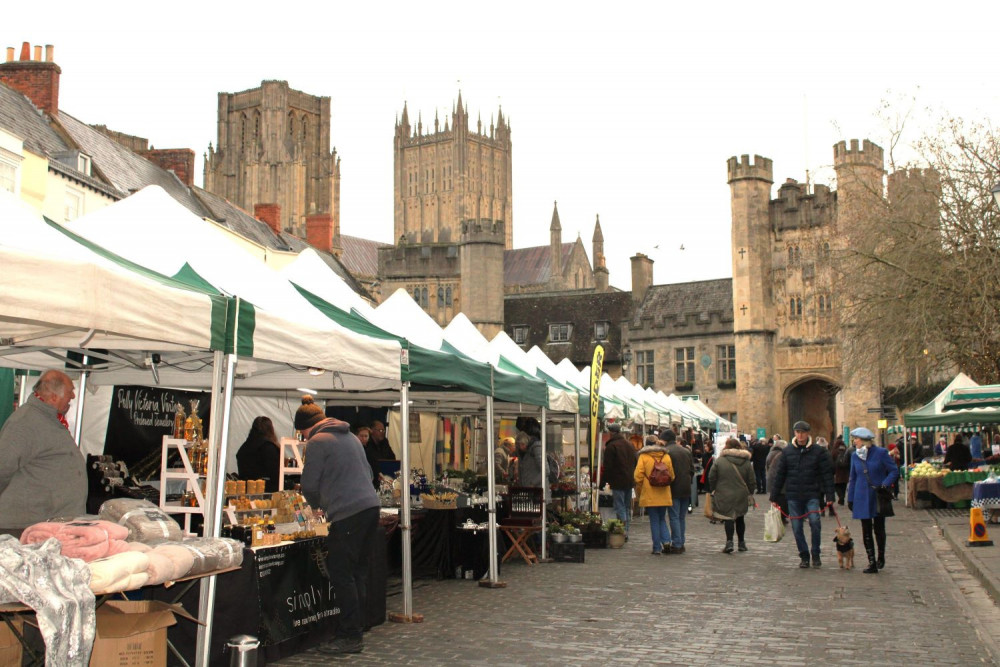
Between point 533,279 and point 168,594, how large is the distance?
4555 inches

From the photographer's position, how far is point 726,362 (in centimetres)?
5347

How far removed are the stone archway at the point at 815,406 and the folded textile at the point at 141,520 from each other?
4827 cm

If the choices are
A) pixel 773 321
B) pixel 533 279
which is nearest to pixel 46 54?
pixel 773 321

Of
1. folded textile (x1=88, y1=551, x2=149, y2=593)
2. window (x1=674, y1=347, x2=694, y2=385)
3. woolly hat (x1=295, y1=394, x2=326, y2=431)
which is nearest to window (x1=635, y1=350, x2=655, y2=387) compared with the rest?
window (x1=674, y1=347, x2=694, y2=385)

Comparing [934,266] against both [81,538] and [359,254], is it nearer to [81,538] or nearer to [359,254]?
[81,538]

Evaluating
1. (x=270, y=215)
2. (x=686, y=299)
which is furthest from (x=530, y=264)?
(x=270, y=215)

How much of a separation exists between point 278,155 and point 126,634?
387 feet

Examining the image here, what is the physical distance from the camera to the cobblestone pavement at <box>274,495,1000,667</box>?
7.47 m

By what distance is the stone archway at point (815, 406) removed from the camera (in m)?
51.8

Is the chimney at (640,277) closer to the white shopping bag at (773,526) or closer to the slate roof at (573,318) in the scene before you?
the slate roof at (573,318)

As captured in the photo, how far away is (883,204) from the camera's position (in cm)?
2591

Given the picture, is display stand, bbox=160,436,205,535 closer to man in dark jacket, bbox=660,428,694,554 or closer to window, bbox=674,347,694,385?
man in dark jacket, bbox=660,428,694,554

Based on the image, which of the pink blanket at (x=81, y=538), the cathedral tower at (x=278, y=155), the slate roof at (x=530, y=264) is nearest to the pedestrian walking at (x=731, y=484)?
the pink blanket at (x=81, y=538)

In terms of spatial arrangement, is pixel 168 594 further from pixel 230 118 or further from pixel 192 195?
pixel 230 118
